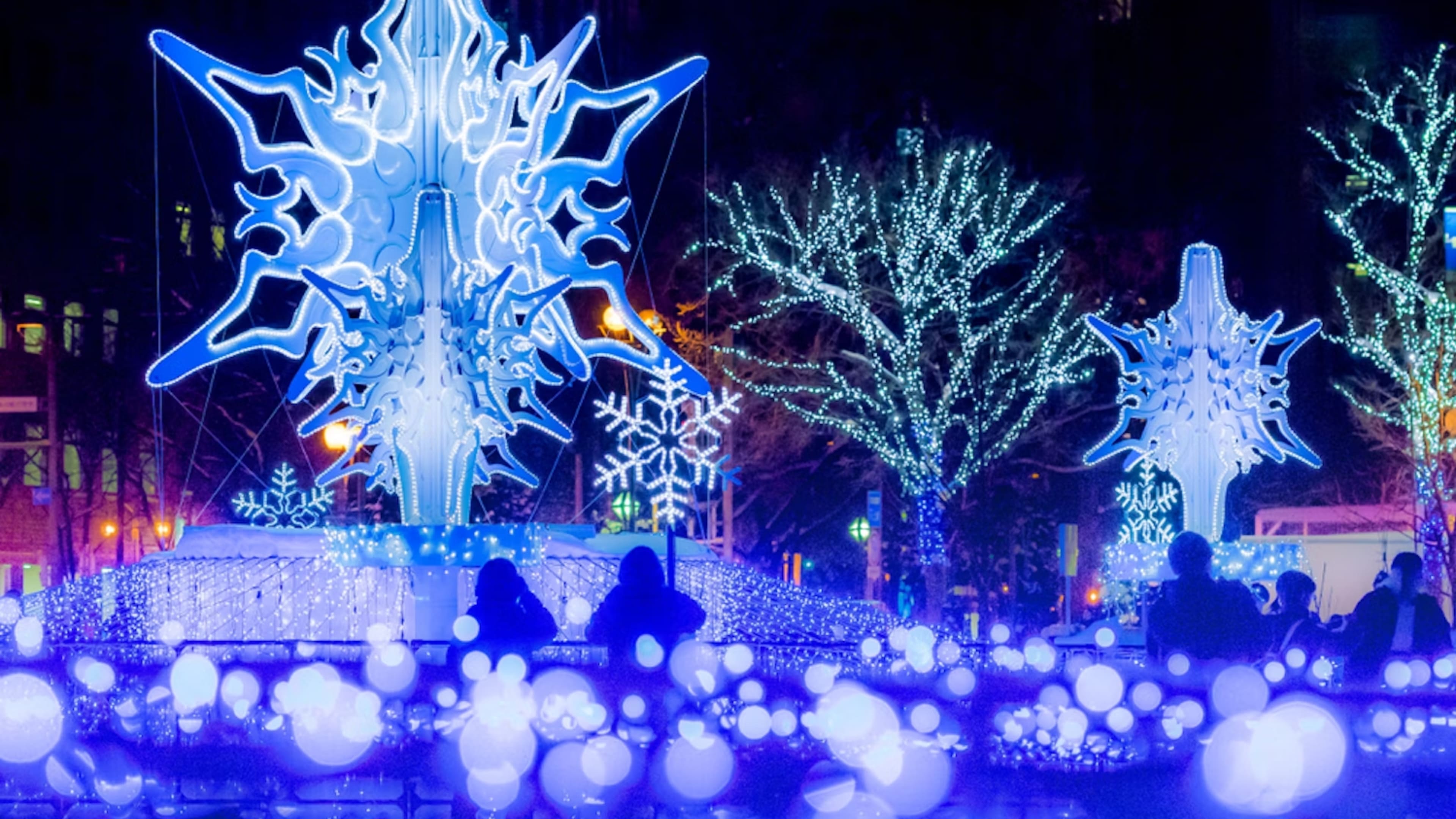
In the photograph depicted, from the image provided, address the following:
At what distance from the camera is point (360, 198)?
16.3m

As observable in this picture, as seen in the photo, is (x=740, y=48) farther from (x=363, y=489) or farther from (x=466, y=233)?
(x=466, y=233)

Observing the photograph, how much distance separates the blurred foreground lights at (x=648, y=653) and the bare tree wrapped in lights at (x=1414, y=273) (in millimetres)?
24683

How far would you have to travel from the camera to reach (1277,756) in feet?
30.6

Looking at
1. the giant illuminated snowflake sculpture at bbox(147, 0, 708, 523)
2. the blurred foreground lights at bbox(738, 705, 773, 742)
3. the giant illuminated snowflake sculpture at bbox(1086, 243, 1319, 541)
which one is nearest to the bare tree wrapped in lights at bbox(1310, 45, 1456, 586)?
the giant illuminated snowflake sculpture at bbox(1086, 243, 1319, 541)

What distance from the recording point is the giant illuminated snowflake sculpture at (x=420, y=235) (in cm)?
1589

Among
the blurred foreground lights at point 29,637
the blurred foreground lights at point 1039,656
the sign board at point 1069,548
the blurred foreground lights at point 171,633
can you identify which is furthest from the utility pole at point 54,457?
the blurred foreground lights at point 1039,656

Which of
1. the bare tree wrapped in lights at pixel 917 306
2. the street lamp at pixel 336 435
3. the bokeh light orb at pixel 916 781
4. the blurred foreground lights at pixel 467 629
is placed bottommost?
the bokeh light orb at pixel 916 781

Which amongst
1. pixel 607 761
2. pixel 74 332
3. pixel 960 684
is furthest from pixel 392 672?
pixel 74 332

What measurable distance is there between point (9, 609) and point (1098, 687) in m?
9.30

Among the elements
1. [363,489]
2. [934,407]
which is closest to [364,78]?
[363,489]

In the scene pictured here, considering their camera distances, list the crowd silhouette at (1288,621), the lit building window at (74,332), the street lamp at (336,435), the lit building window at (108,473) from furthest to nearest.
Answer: the lit building window at (74,332)
the lit building window at (108,473)
the street lamp at (336,435)
the crowd silhouette at (1288,621)

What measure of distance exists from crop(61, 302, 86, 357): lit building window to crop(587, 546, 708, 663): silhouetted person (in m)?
37.9

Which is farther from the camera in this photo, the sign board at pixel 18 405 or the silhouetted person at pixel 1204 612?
the sign board at pixel 18 405

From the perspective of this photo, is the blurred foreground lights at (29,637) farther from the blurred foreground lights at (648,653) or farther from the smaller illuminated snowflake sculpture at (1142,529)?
the smaller illuminated snowflake sculpture at (1142,529)
